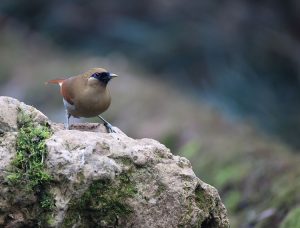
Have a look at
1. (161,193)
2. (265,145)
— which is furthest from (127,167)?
(265,145)

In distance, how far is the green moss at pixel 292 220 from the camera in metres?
7.29

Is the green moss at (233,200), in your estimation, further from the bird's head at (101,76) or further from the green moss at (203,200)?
the green moss at (203,200)

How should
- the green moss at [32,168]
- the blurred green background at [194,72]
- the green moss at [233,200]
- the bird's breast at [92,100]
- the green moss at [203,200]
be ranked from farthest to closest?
1. the blurred green background at [194,72]
2. the green moss at [233,200]
3. the bird's breast at [92,100]
4. the green moss at [203,200]
5. the green moss at [32,168]

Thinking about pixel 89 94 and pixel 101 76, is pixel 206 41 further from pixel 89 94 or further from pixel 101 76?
pixel 89 94

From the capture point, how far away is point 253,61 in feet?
47.7

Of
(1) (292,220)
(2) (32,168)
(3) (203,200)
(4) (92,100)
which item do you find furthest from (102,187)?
(1) (292,220)

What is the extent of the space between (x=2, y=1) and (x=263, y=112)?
8.37 m

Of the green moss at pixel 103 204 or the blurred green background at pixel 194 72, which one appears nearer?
the green moss at pixel 103 204

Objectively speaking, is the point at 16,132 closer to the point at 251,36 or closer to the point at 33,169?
the point at 33,169

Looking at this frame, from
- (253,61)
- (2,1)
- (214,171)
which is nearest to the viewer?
(214,171)

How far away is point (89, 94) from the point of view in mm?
6801

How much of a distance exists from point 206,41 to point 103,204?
35.4ft

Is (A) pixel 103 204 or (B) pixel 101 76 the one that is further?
(B) pixel 101 76

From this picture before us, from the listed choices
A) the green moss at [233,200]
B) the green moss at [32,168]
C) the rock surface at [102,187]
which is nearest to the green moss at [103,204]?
the rock surface at [102,187]
